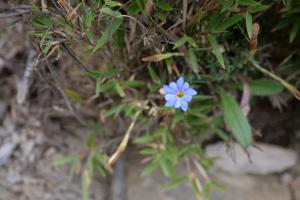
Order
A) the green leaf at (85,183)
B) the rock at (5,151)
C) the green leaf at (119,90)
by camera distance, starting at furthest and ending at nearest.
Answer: the rock at (5,151) < the green leaf at (85,183) < the green leaf at (119,90)

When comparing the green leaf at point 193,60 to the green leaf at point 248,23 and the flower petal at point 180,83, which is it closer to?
the flower petal at point 180,83

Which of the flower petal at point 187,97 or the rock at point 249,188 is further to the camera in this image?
the rock at point 249,188

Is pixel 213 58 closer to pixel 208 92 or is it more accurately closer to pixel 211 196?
pixel 208 92

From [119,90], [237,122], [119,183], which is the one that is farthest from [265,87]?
[119,183]

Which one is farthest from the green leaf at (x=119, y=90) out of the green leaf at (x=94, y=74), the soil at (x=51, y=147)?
the soil at (x=51, y=147)

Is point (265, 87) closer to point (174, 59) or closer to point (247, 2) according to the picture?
point (174, 59)

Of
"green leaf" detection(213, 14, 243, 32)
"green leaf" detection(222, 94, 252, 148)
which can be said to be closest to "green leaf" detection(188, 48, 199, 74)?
"green leaf" detection(213, 14, 243, 32)

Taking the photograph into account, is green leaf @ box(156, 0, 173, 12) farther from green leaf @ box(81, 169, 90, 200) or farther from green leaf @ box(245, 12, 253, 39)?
green leaf @ box(81, 169, 90, 200)
